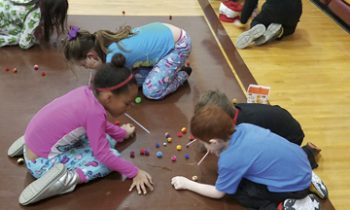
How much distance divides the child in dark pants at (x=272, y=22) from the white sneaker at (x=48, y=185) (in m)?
1.69

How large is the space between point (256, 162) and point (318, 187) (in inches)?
15.9

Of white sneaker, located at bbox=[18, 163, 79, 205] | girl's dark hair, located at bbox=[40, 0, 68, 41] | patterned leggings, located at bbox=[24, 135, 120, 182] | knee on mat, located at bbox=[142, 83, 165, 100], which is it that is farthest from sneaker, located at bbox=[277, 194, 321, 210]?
girl's dark hair, located at bbox=[40, 0, 68, 41]

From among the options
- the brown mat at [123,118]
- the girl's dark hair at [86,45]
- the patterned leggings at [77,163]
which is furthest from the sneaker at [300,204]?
the girl's dark hair at [86,45]

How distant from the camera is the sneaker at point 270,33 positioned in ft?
9.61

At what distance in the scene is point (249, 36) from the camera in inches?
113

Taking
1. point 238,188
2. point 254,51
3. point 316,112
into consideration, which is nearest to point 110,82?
point 238,188

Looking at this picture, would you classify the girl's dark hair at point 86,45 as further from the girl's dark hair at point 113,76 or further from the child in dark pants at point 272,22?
the child in dark pants at point 272,22

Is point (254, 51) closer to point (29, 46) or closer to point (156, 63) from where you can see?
point (156, 63)

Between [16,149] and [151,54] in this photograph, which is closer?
[16,149]

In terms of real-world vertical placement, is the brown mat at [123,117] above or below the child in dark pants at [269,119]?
below

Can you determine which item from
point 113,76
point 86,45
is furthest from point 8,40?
Answer: point 113,76

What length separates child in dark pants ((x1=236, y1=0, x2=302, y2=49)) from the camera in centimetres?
289

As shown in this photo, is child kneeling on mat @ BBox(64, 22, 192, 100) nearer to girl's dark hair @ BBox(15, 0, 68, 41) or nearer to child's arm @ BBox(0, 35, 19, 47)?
girl's dark hair @ BBox(15, 0, 68, 41)

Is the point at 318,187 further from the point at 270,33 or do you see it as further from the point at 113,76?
the point at 270,33
